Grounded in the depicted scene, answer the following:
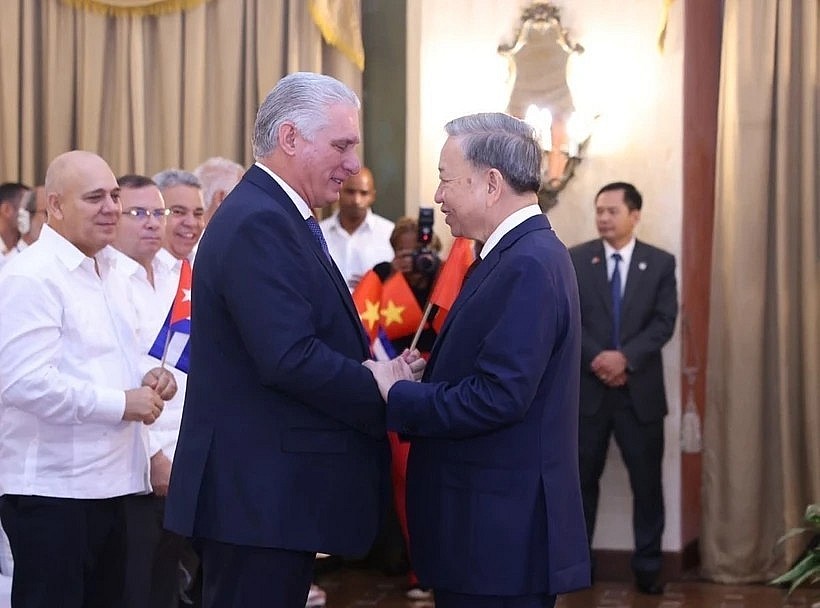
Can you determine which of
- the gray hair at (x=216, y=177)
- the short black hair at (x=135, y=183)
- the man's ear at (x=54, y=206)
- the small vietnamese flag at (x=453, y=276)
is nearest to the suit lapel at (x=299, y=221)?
the small vietnamese flag at (x=453, y=276)

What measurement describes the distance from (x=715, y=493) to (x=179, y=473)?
403cm

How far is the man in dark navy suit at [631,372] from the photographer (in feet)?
19.6

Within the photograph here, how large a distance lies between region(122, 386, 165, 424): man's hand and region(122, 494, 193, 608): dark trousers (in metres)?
0.28

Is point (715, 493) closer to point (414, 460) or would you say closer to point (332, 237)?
point (332, 237)

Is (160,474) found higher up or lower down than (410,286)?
lower down

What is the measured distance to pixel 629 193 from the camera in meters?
5.96

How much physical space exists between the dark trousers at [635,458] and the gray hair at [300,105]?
3.42 m

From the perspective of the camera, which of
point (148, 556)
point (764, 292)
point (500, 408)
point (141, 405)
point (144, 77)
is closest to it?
point (500, 408)

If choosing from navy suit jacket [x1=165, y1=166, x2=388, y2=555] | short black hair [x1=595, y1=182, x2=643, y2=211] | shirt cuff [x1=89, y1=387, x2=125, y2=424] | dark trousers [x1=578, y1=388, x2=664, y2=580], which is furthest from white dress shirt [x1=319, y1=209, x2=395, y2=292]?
navy suit jacket [x1=165, y1=166, x2=388, y2=555]

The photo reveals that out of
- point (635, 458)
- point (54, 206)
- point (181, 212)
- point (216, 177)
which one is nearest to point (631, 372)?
point (635, 458)

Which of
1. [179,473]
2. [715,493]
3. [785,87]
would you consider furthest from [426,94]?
[179,473]

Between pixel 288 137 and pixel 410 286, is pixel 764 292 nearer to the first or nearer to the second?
pixel 410 286

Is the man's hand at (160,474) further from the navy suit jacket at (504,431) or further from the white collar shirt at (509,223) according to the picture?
the white collar shirt at (509,223)

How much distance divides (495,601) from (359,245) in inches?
147
